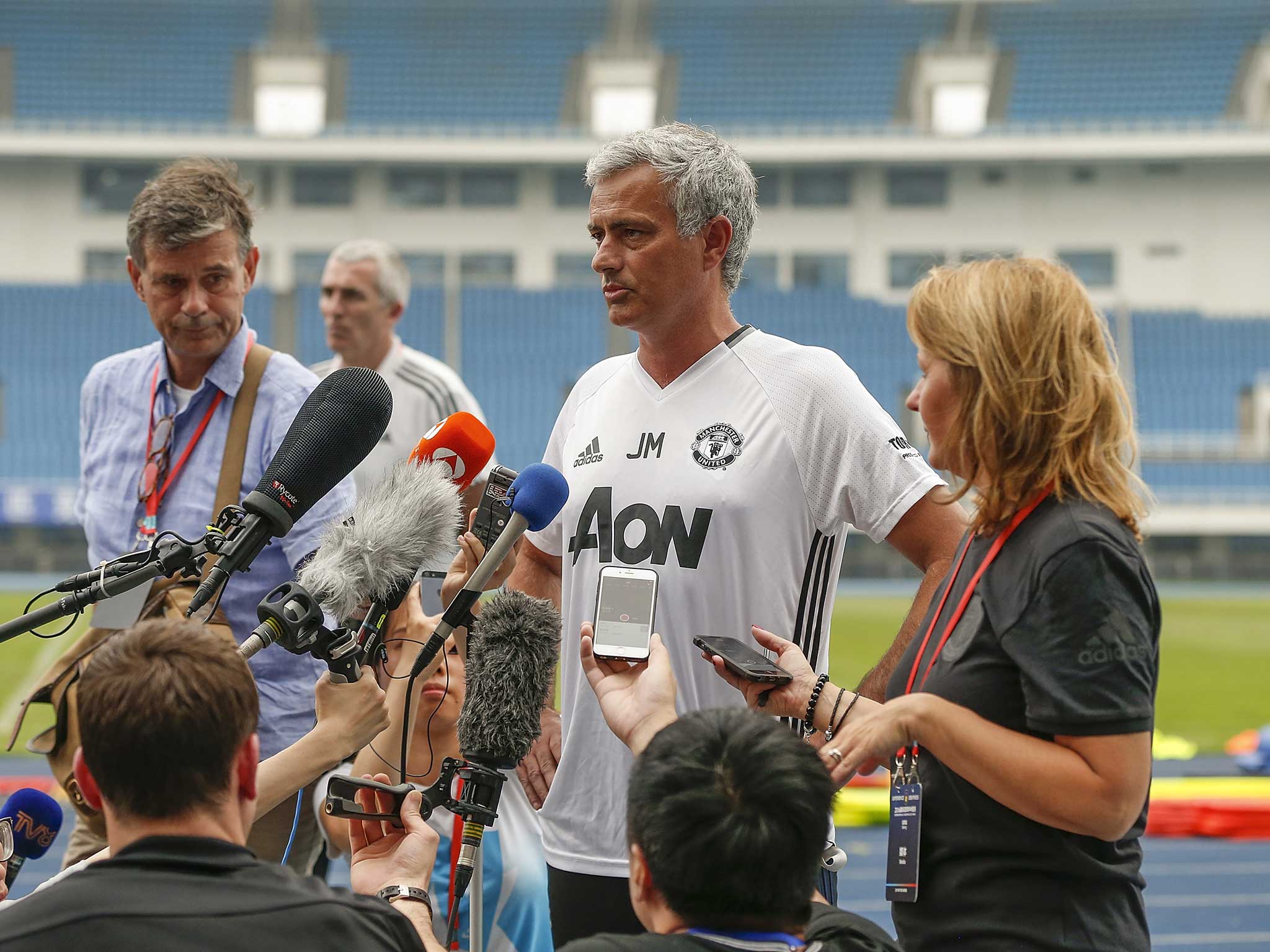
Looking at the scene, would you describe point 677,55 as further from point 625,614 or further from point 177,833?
point 177,833

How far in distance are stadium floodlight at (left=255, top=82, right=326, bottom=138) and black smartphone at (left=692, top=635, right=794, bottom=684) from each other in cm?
2749

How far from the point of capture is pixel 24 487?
857 inches

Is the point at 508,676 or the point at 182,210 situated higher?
the point at 182,210

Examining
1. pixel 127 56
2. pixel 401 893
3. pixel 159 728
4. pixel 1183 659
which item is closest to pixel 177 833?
pixel 159 728

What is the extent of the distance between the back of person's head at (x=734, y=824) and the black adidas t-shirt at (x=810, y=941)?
3cm

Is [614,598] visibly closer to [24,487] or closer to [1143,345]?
[24,487]

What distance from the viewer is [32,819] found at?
1843 millimetres

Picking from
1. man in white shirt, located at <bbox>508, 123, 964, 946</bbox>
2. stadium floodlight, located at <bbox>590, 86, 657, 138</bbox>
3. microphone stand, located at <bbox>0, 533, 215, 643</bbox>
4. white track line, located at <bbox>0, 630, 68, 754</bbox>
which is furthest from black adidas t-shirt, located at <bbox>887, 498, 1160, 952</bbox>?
stadium floodlight, located at <bbox>590, 86, 657, 138</bbox>

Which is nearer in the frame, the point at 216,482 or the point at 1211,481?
the point at 216,482

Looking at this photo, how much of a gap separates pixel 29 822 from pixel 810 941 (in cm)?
105

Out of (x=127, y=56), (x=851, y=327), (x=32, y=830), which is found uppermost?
(x=127, y=56)

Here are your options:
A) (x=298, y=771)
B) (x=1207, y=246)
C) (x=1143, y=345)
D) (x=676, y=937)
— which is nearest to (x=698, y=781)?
(x=676, y=937)

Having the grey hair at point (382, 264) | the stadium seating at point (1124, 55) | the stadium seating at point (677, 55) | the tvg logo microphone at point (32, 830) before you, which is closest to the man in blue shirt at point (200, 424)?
the tvg logo microphone at point (32, 830)

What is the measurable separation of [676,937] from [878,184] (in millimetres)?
28288
